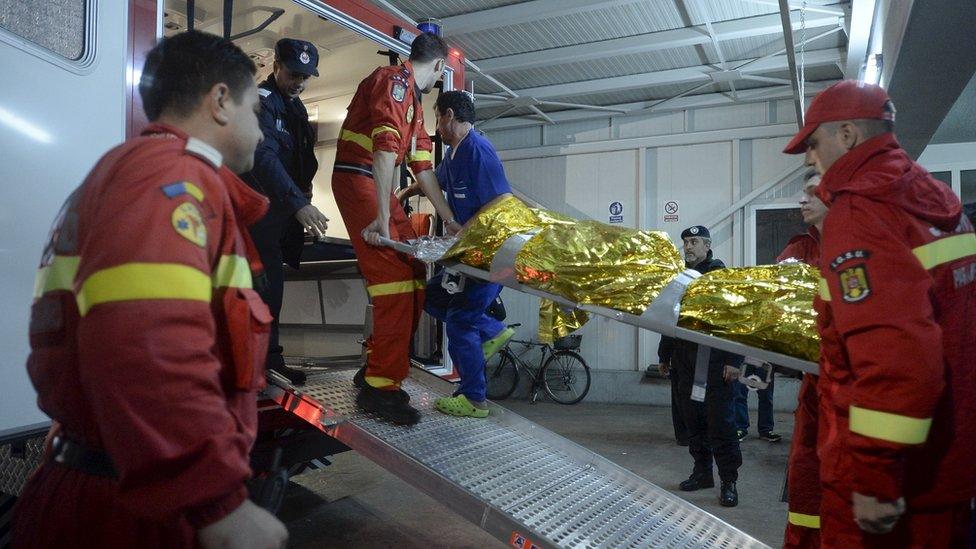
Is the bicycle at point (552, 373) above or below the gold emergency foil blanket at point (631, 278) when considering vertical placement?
below

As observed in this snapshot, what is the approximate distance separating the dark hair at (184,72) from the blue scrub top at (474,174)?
2516mm

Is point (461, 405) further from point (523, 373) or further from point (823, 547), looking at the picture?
point (523, 373)

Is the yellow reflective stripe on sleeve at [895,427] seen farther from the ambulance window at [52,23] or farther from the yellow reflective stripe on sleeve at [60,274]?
the ambulance window at [52,23]

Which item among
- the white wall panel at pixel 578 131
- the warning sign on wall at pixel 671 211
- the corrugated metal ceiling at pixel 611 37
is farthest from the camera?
the white wall panel at pixel 578 131

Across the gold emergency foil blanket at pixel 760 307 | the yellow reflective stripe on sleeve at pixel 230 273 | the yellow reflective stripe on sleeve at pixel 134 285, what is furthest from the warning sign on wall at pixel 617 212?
the yellow reflective stripe on sleeve at pixel 134 285

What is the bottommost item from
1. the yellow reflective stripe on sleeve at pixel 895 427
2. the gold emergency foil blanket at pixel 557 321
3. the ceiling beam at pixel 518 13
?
the yellow reflective stripe on sleeve at pixel 895 427

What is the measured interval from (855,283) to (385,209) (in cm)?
211

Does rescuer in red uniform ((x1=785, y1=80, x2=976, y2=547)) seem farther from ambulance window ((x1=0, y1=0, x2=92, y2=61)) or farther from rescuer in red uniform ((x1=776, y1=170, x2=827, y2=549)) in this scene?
ambulance window ((x1=0, y1=0, x2=92, y2=61))

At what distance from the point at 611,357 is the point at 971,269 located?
9.24m

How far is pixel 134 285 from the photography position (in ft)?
3.21

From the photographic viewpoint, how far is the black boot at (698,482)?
5035 millimetres

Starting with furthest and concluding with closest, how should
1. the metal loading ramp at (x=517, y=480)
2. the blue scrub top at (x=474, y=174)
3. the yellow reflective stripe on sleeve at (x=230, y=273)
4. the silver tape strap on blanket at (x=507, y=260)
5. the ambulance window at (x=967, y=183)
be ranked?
1. the ambulance window at (x=967, y=183)
2. the blue scrub top at (x=474, y=174)
3. the silver tape strap on blanket at (x=507, y=260)
4. the metal loading ramp at (x=517, y=480)
5. the yellow reflective stripe on sleeve at (x=230, y=273)

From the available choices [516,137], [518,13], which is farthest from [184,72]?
[516,137]

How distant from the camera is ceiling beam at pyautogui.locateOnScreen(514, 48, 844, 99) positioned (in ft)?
28.7
